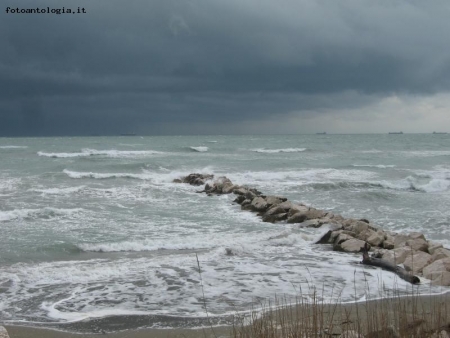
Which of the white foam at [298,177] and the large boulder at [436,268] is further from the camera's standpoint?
the white foam at [298,177]

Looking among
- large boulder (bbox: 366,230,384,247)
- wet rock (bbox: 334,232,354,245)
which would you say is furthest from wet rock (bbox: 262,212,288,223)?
large boulder (bbox: 366,230,384,247)

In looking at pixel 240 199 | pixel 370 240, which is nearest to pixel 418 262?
pixel 370 240

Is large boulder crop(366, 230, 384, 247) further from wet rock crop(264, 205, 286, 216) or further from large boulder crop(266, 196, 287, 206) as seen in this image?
large boulder crop(266, 196, 287, 206)

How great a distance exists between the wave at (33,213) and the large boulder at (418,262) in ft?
36.3

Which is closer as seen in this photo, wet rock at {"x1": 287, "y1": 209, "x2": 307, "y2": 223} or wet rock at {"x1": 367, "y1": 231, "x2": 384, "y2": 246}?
wet rock at {"x1": 367, "y1": 231, "x2": 384, "y2": 246}

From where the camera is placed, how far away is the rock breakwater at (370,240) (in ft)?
27.7

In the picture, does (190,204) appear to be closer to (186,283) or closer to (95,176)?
(186,283)

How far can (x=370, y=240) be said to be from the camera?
10.9 m

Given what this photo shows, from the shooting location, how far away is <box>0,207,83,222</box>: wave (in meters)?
14.4

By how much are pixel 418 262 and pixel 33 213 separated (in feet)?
39.5

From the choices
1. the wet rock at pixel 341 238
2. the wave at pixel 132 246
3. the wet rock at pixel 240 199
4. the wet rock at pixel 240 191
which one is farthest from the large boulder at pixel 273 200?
the wave at pixel 132 246

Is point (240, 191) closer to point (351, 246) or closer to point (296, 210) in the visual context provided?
point (296, 210)

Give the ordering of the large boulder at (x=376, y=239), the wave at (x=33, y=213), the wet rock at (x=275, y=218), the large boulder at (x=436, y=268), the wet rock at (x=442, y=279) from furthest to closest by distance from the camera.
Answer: the wet rock at (x=275, y=218) < the wave at (x=33, y=213) < the large boulder at (x=376, y=239) < the large boulder at (x=436, y=268) < the wet rock at (x=442, y=279)

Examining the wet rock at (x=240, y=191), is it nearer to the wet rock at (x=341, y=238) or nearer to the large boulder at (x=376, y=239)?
the wet rock at (x=341, y=238)
